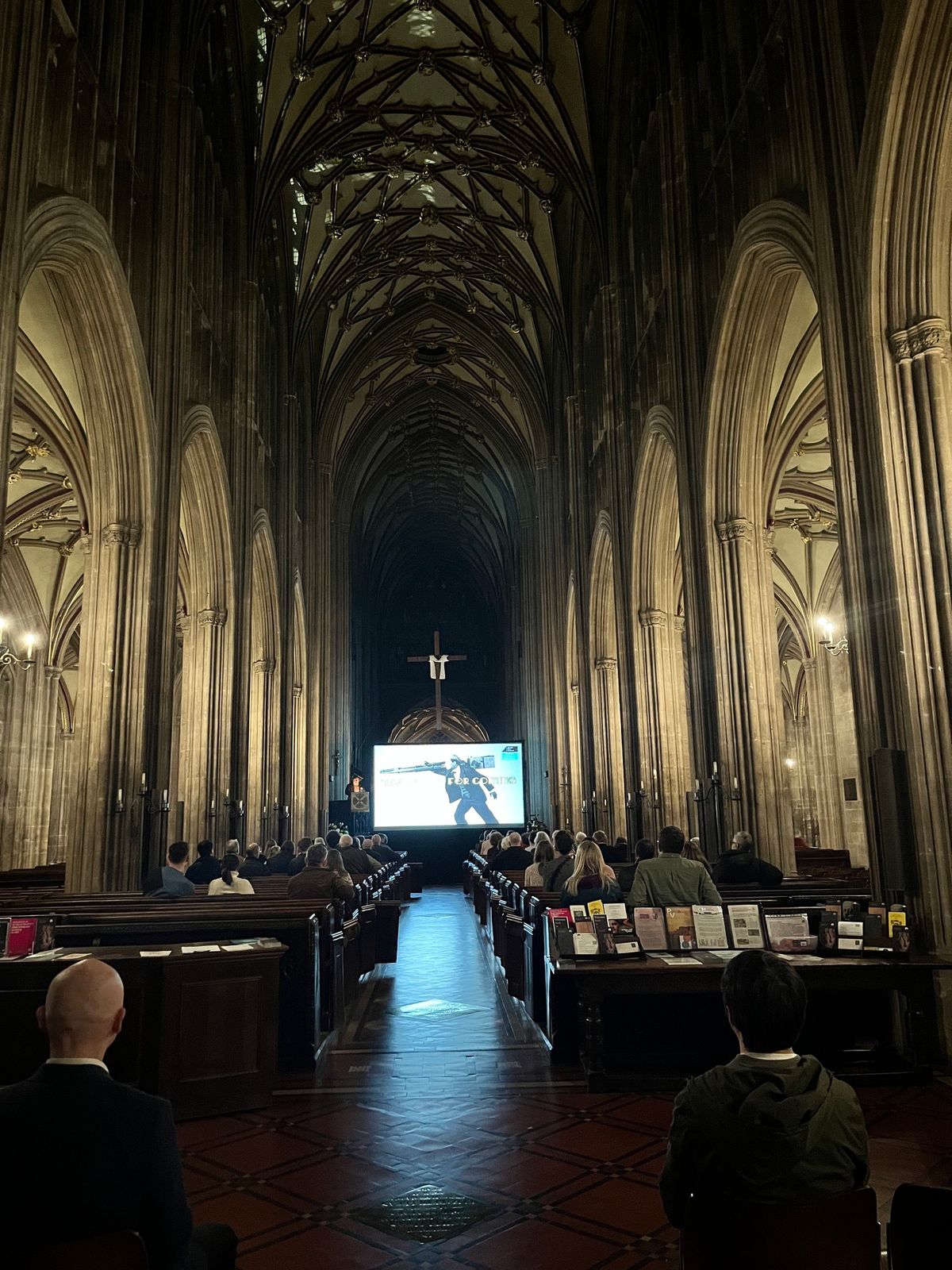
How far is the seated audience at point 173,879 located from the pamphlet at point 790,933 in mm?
4091

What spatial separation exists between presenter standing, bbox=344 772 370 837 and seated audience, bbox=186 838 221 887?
14.4 metres

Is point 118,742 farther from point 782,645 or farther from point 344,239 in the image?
point 782,645

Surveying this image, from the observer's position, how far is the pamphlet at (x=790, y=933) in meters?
5.53

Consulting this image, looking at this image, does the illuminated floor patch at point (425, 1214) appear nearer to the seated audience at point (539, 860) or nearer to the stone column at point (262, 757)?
the seated audience at point (539, 860)

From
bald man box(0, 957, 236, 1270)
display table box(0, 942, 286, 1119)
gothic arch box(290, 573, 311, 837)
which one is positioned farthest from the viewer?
gothic arch box(290, 573, 311, 837)

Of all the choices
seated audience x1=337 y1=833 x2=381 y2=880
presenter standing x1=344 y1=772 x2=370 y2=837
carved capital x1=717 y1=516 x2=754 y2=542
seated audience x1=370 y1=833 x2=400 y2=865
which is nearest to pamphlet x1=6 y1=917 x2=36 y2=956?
seated audience x1=337 y1=833 x2=381 y2=880

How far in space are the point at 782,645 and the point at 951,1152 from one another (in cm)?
2477

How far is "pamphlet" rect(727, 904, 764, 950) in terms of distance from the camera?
5539 millimetres

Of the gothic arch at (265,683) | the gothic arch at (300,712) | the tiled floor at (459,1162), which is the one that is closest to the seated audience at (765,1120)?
the tiled floor at (459,1162)

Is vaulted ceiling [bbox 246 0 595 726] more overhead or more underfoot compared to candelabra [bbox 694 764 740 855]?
more overhead

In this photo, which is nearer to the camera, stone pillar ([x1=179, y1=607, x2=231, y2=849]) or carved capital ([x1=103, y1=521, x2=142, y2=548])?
carved capital ([x1=103, y1=521, x2=142, y2=548])

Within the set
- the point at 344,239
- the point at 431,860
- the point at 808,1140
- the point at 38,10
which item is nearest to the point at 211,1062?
the point at 808,1140

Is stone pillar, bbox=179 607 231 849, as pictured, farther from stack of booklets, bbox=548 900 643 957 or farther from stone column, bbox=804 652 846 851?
stone column, bbox=804 652 846 851

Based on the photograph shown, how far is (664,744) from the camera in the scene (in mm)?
13898
